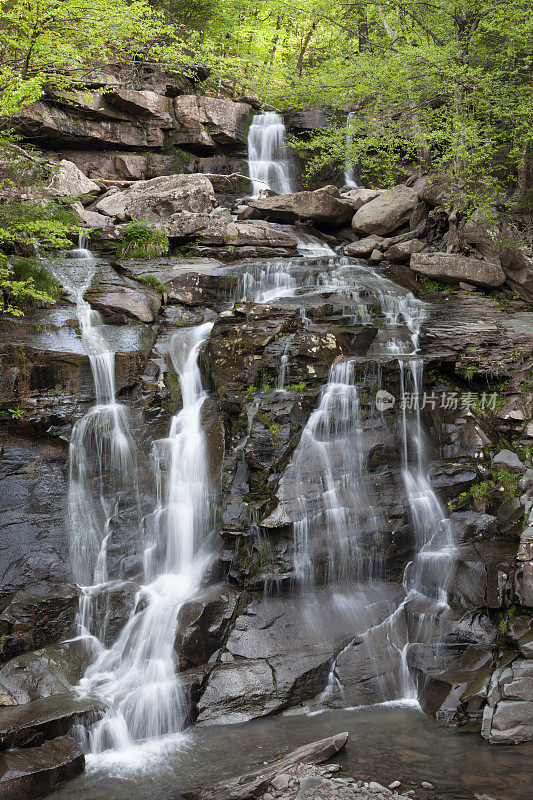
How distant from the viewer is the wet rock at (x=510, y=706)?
5.64 meters

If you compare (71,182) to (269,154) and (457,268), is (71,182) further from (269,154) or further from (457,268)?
(457,268)

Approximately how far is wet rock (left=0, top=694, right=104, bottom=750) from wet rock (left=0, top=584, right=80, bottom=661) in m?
0.88

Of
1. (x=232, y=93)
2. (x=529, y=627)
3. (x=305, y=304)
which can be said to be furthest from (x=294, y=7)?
(x=529, y=627)

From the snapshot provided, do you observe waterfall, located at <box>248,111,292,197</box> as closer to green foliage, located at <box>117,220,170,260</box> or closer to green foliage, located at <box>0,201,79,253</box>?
green foliage, located at <box>117,220,170,260</box>

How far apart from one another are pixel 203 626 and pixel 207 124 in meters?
19.8

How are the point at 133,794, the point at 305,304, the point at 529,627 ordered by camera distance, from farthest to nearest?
1. the point at 305,304
2. the point at 529,627
3. the point at 133,794

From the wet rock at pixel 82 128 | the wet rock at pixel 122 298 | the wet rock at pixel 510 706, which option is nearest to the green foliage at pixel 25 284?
the wet rock at pixel 122 298

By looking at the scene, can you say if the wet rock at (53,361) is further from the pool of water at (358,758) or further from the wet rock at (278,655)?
the pool of water at (358,758)

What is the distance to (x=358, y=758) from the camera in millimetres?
5375

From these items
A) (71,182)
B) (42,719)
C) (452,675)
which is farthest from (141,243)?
(452,675)

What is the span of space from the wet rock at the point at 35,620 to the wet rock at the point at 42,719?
882 mm

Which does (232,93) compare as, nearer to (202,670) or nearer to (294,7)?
(294,7)

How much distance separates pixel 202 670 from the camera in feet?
22.6

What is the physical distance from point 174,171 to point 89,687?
61.4 feet
